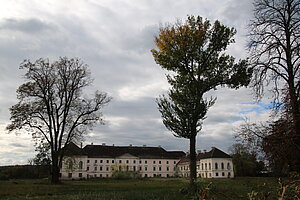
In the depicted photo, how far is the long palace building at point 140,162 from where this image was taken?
252 feet

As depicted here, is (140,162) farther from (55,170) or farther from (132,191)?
(132,191)

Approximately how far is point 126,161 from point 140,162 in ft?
Answer: 18.1

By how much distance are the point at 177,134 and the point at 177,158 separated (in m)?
81.1

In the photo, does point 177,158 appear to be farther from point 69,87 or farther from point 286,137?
point 286,137

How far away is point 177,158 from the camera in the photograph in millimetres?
99062

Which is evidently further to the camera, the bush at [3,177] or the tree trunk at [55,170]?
the bush at [3,177]

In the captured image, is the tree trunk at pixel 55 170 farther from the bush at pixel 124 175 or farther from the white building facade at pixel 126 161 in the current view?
the white building facade at pixel 126 161

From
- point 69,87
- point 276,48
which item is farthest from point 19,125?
point 276,48

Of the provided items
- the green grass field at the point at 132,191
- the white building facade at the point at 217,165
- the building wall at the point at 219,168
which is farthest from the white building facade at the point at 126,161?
the green grass field at the point at 132,191

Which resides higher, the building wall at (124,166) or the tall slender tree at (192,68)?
the tall slender tree at (192,68)

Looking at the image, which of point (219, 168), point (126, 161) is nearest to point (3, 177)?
point (126, 161)

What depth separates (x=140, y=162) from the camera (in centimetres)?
9394

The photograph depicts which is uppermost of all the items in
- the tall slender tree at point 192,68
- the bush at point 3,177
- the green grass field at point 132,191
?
the tall slender tree at point 192,68

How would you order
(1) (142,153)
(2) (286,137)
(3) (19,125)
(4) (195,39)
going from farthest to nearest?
(1) (142,153)
(3) (19,125)
(4) (195,39)
(2) (286,137)
